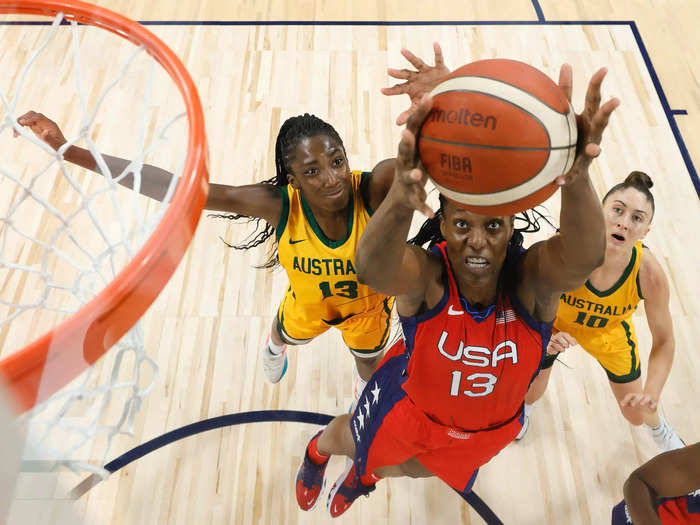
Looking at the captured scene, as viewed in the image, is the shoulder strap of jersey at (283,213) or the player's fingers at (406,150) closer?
the player's fingers at (406,150)

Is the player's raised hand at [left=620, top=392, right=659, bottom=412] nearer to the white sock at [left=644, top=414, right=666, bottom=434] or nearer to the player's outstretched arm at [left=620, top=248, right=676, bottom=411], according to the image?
the player's outstretched arm at [left=620, top=248, right=676, bottom=411]

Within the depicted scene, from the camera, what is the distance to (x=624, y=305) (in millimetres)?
1970

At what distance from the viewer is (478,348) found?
147 cm

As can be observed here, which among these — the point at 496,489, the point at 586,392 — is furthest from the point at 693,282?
the point at 496,489

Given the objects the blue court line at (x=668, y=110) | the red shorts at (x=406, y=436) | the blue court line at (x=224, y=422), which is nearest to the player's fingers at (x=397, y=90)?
the red shorts at (x=406, y=436)

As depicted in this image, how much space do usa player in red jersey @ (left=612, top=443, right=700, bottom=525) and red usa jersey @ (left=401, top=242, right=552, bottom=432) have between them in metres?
0.33

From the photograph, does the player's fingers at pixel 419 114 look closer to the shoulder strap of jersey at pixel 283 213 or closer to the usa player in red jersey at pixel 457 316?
the usa player in red jersey at pixel 457 316

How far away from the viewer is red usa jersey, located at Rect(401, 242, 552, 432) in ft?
4.76

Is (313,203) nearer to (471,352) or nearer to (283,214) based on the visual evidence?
(283,214)

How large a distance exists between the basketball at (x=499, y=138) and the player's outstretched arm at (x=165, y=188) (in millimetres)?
779

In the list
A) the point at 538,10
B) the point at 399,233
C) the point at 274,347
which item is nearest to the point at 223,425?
the point at 274,347

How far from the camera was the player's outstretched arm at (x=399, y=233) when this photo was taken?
1072 mm

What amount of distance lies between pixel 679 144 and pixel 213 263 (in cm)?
245

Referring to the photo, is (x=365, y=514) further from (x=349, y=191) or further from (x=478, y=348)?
(x=349, y=191)
